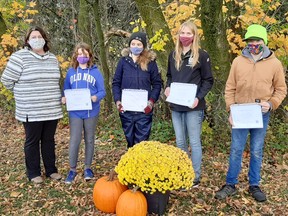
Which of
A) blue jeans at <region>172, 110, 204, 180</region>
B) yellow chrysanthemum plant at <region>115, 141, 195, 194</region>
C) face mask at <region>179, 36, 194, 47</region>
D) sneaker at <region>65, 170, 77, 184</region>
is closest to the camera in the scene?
yellow chrysanthemum plant at <region>115, 141, 195, 194</region>

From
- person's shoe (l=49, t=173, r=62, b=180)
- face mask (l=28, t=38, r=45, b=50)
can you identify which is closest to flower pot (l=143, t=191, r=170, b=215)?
person's shoe (l=49, t=173, r=62, b=180)

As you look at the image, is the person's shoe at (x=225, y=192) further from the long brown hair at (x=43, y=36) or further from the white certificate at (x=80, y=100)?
the long brown hair at (x=43, y=36)

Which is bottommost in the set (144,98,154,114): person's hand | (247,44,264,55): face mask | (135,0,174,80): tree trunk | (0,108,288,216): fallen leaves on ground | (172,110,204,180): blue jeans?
(0,108,288,216): fallen leaves on ground

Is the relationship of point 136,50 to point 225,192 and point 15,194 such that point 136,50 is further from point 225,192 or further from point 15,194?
point 15,194

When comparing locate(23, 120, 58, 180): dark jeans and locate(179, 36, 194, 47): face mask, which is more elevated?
locate(179, 36, 194, 47): face mask

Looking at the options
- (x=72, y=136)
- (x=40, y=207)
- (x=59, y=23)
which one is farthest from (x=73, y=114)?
(x=59, y=23)

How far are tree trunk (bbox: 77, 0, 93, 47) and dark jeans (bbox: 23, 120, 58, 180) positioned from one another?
5.38 metres

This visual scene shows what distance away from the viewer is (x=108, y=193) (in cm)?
442

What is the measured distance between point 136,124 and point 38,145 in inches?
59.5

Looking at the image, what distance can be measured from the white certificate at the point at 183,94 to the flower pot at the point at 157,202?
1.18 metres

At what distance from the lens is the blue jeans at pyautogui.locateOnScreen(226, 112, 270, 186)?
4629 mm

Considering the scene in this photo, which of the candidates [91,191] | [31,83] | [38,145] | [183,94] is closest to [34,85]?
[31,83]

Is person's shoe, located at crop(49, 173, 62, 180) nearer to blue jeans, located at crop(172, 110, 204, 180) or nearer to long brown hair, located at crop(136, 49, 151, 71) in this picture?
blue jeans, located at crop(172, 110, 204, 180)

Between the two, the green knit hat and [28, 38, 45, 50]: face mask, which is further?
[28, 38, 45, 50]: face mask
